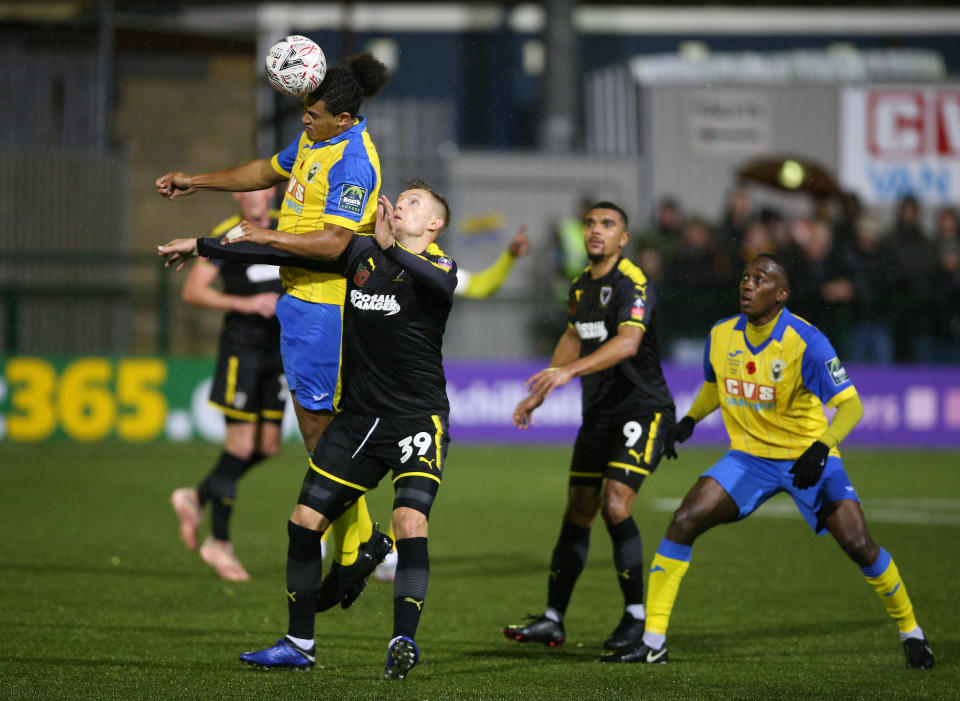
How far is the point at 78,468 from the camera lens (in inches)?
573

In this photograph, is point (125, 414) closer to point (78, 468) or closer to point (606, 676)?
point (78, 468)

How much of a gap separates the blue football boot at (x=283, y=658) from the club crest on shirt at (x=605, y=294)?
2373 mm

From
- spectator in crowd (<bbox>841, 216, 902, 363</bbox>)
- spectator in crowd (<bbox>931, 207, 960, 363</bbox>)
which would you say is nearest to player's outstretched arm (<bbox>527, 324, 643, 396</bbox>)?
spectator in crowd (<bbox>841, 216, 902, 363</bbox>)

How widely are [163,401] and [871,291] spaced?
9.21 metres

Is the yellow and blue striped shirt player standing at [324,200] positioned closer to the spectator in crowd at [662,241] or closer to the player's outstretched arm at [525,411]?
the player's outstretched arm at [525,411]

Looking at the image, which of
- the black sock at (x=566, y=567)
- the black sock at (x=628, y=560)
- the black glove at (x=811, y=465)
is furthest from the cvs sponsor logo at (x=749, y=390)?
the black sock at (x=566, y=567)

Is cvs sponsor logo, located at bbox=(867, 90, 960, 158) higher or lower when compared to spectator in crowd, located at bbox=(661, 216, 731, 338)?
higher

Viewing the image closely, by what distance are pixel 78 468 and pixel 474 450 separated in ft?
16.1

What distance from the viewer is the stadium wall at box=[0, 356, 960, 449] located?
16047 millimetres

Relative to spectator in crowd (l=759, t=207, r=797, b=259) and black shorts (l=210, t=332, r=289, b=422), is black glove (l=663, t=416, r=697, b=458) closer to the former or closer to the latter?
black shorts (l=210, t=332, r=289, b=422)

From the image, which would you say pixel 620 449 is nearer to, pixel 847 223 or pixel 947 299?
pixel 847 223

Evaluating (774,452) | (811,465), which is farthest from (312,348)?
(811,465)

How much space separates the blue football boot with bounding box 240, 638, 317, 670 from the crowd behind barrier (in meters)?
12.3

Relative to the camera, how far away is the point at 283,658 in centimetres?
606
